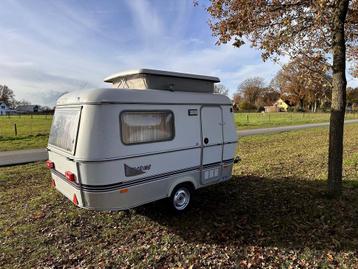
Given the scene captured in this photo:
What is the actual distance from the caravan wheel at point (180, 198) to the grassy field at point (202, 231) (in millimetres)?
251

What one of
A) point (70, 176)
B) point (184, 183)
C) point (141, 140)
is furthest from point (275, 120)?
point (70, 176)

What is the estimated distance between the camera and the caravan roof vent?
531 centimetres

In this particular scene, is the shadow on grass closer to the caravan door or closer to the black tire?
the black tire

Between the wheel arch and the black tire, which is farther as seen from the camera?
the black tire

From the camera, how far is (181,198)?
563 centimetres

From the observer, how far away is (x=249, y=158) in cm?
1097

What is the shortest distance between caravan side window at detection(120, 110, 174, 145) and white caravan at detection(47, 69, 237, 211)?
0.06ft

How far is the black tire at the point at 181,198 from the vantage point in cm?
544

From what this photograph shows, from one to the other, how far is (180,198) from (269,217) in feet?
5.84

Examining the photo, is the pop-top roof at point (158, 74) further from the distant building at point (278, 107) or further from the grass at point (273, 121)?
the distant building at point (278, 107)

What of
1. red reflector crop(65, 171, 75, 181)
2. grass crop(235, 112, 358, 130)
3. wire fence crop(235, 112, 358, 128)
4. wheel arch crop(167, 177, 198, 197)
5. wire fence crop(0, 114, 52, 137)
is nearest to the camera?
red reflector crop(65, 171, 75, 181)

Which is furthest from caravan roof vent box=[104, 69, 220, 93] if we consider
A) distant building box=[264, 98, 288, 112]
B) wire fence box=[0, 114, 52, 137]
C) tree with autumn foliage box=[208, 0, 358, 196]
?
distant building box=[264, 98, 288, 112]

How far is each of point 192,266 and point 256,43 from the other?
16.5 ft

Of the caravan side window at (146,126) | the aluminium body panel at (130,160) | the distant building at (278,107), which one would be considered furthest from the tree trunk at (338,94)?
the distant building at (278,107)
